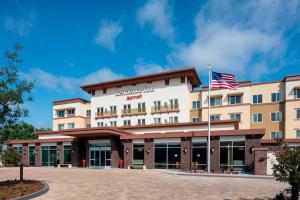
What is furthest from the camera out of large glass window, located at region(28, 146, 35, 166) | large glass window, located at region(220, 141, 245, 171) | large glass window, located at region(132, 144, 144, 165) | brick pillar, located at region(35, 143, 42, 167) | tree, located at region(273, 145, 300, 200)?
large glass window, located at region(28, 146, 35, 166)

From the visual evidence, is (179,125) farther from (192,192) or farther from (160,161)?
(192,192)

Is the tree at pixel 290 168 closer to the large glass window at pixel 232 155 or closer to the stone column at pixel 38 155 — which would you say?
the large glass window at pixel 232 155

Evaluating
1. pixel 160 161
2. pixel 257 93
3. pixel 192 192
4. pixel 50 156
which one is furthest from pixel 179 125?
pixel 192 192

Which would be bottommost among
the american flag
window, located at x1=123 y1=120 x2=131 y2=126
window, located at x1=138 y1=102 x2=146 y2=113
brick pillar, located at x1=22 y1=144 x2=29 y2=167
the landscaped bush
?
brick pillar, located at x1=22 y1=144 x2=29 y2=167

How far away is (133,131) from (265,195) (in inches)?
1223

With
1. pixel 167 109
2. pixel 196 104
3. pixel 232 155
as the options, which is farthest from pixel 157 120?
pixel 232 155

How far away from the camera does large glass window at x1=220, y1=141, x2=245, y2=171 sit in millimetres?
32250

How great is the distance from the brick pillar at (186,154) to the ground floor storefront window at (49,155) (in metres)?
22.0

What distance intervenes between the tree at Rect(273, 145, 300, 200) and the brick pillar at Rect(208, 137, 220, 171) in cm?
2167

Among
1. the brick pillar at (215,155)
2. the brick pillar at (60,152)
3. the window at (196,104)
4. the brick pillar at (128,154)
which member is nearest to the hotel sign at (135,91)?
the window at (196,104)

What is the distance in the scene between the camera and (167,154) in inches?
1444

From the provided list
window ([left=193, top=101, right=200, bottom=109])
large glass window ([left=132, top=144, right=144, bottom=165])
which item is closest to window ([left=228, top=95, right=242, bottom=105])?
window ([left=193, top=101, right=200, bottom=109])

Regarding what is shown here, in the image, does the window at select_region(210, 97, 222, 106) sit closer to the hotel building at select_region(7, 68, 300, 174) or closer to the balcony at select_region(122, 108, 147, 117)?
the hotel building at select_region(7, 68, 300, 174)

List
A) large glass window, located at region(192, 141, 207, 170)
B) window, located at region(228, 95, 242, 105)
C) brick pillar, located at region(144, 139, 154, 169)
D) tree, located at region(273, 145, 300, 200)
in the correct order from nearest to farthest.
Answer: tree, located at region(273, 145, 300, 200) → large glass window, located at region(192, 141, 207, 170) → brick pillar, located at region(144, 139, 154, 169) → window, located at region(228, 95, 242, 105)
